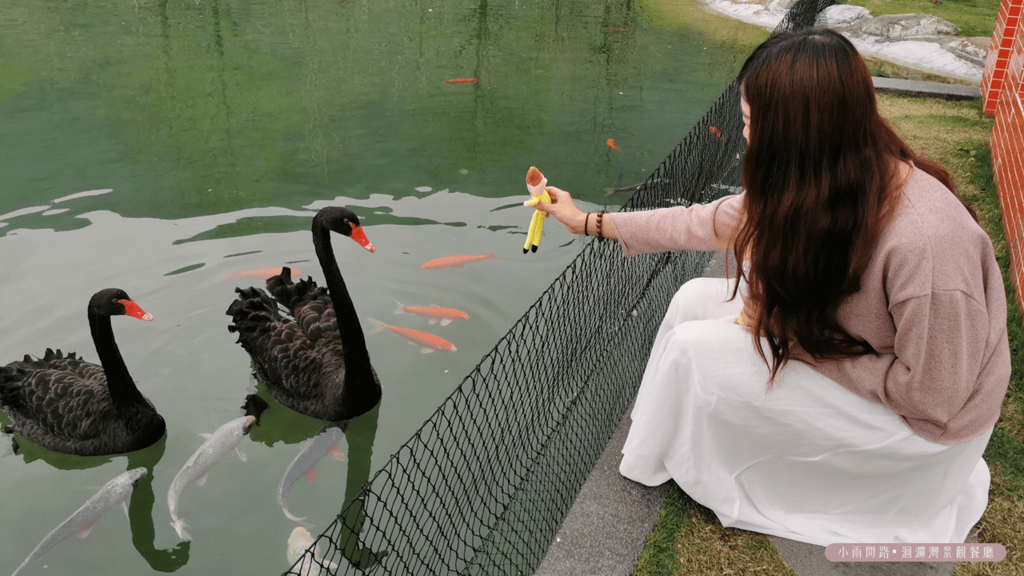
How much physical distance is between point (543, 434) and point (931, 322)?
1788mm

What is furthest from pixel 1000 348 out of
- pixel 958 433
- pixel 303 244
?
pixel 303 244

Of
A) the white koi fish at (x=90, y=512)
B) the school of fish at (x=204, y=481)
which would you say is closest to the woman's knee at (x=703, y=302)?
the school of fish at (x=204, y=481)

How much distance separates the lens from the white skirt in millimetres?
2354

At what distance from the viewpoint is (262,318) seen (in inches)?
182

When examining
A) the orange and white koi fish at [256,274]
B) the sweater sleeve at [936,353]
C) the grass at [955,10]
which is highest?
the grass at [955,10]

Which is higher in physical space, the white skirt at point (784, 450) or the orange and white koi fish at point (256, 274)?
the white skirt at point (784, 450)

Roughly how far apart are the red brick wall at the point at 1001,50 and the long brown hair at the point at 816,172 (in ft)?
21.4

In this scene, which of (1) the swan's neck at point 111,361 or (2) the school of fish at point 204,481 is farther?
(1) the swan's neck at point 111,361

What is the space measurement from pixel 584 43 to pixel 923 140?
7255 millimetres

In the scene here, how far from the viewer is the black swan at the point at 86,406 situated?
406 cm

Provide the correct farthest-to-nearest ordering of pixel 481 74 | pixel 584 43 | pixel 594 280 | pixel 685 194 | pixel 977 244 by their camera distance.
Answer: pixel 584 43
pixel 481 74
pixel 685 194
pixel 594 280
pixel 977 244

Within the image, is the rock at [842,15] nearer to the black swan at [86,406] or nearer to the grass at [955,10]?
the grass at [955,10]

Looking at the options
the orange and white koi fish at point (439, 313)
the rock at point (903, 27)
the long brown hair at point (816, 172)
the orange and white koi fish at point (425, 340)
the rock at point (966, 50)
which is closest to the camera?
the long brown hair at point (816, 172)

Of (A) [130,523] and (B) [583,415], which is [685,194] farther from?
(A) [130,523]
